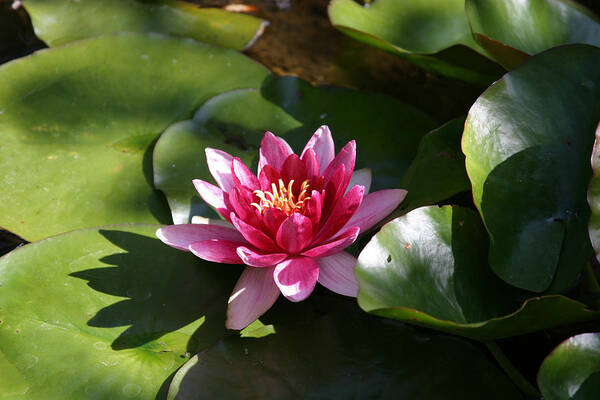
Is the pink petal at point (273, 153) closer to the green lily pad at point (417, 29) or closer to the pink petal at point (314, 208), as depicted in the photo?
the pink petal at point (314, 208)

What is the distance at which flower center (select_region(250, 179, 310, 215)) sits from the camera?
1.27 metres

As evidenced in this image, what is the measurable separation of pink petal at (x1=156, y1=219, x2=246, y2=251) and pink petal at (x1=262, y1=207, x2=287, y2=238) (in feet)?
0.39

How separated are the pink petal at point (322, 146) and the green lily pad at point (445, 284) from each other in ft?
1.13

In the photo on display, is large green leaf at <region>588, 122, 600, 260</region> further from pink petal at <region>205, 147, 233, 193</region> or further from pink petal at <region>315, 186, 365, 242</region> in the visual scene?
pink petal at <region>205, 147, 233, 193</region>

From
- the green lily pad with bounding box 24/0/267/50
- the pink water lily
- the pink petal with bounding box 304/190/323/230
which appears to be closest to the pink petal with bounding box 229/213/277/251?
the pink water lily

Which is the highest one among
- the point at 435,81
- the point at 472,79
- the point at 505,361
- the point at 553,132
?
the point at 553,132

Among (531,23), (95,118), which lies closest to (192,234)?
(95,118)

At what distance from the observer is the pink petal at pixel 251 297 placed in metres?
1.20

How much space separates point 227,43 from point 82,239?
1.21m

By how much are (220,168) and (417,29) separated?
1.07 meters

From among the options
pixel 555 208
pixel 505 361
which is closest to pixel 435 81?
pixel 555 208

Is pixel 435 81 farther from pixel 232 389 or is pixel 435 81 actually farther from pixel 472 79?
pixel 232 389

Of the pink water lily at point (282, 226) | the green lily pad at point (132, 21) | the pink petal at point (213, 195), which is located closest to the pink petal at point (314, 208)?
the pink water lily at point (282, 226)

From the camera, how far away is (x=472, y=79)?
181cm
